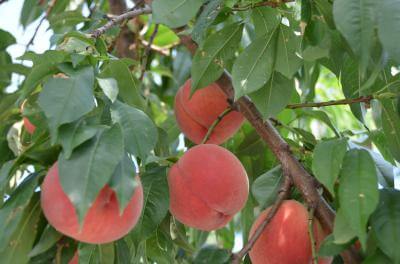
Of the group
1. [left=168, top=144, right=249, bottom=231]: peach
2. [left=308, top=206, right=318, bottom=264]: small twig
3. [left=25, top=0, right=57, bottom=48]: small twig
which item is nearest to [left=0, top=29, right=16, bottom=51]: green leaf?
[left=25, top=0, right=57, bottom=48]: small twig

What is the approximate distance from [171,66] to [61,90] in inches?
73.4

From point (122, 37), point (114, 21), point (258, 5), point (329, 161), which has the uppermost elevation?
point (114, 21)

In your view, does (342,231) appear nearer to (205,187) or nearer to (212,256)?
(212,256)

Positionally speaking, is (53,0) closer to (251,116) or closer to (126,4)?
(126,4)

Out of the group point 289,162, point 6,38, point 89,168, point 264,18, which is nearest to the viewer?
point 89,168

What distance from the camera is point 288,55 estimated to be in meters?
1.51

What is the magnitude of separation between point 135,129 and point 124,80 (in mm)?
290

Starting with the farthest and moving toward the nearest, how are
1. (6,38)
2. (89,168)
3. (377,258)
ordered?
(6,38), (377,258), (89,168)

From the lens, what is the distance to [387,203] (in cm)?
122

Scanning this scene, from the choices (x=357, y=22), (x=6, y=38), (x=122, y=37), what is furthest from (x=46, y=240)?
(x=122, y=37)

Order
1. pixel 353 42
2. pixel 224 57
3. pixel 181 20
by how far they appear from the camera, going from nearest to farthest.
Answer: pixel 353 42, pixel 181 20, pixel 224 57

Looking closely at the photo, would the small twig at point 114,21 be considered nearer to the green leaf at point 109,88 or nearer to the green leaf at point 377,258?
the green leaf at point 109,88

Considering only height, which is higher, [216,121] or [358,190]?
[358,190]

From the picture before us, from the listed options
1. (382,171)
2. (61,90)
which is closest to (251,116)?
(382,171)
